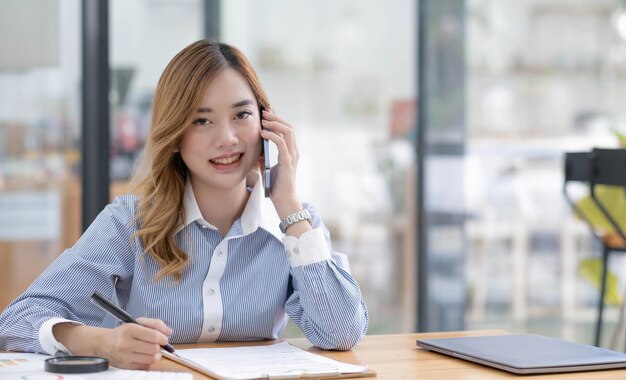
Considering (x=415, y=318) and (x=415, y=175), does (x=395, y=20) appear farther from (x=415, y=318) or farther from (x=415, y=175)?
(x=415, y=318)

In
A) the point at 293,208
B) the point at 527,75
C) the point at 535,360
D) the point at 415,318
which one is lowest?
the point at 415,318

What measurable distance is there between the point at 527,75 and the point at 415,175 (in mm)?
712

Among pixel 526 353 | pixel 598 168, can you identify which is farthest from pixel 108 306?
pixel 598 168

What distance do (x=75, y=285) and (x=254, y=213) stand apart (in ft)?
1.41

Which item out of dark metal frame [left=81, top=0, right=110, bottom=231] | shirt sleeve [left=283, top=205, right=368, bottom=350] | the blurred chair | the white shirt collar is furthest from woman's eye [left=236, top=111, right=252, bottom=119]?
dark metal frame [left=81, top=0, right=110, bottom=231]

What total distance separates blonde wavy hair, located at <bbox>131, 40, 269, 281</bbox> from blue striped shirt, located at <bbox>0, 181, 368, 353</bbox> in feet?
0.09

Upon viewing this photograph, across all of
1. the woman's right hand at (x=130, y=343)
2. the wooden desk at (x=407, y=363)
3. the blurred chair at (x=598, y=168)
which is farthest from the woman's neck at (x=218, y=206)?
the blurred chair at (x=598, y=168)

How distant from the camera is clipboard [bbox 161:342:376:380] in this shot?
1725 millimetres

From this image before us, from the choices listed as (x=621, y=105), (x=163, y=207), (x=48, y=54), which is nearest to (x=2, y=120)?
(x=48, y=54)

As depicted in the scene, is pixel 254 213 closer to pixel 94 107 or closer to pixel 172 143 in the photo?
pixel 172 143

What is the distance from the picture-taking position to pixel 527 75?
4.66m

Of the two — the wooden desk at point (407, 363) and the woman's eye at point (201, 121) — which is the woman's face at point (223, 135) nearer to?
the woman's eye at point (201, 121)

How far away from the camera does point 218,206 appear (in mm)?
2332

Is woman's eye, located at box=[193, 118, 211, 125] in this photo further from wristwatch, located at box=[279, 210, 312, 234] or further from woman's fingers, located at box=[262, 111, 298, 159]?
wristwatch, located at box=[279, 210, 312, 234]
